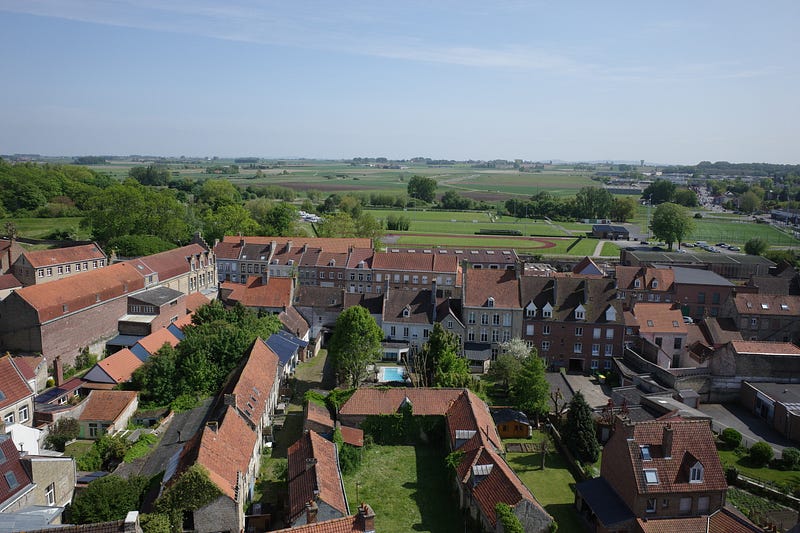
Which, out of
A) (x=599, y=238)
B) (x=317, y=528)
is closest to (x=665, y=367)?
(x=317, y=528)

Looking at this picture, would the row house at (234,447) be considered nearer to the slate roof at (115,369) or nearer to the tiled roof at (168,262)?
the slate roof at (115,369)

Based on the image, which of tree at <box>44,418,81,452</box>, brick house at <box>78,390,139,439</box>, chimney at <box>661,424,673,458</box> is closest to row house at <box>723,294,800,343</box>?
chimney at <box>661,424,673,458</box>

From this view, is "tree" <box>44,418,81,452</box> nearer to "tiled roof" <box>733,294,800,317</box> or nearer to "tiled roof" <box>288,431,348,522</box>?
"tiled roof" <box>288,431,348,522</box>

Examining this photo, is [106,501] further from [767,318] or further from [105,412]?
[767,318]

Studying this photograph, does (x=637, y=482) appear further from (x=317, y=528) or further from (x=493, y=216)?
(x=493, y=216)

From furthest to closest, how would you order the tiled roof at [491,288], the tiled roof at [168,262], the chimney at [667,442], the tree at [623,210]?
the tree at [623,210] < the tiled roof at [168,262] < the tiled roof at [491,288] < the chimney at [667,442]

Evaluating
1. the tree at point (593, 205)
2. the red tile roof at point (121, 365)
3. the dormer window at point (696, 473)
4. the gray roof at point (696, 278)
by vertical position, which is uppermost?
the tree at point (593, 205)

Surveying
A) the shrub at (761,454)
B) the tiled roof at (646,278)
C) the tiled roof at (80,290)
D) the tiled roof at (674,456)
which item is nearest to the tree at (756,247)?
the tiled roof at (646,278)
